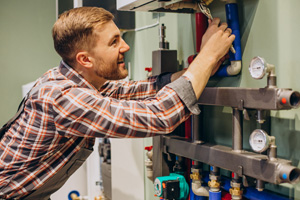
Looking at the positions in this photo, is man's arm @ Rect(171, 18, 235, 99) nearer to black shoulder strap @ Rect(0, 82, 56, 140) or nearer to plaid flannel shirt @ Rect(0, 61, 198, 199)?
plaid flannel shirt @ Rect(0, 61, 198, 199)

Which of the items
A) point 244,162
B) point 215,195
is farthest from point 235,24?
point 215,195

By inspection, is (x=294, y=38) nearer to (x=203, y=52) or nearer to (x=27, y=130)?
(x=203, y=52)

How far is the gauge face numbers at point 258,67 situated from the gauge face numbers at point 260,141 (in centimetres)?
→ 13

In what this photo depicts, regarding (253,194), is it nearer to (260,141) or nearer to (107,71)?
(260,141)

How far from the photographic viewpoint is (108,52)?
1059 millimetres

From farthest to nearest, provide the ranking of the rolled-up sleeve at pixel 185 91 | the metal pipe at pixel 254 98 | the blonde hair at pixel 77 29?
the blonde hair at pixel 77 29 → the rolled-up sleeve at pixel 185 91 → the metal pipe at pixel 254 98

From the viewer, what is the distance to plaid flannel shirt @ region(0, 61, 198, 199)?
2.99ft

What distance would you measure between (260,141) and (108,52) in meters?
0.51

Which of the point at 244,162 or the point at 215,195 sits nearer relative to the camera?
the point at 244,162

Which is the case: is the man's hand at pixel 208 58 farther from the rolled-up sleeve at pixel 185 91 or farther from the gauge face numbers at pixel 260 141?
the gauge face numbers at pixel 260 141

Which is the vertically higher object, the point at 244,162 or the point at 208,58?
the point at 208,58

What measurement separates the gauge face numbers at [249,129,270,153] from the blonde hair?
54 centimetres

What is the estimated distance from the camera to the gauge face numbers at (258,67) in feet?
2.61

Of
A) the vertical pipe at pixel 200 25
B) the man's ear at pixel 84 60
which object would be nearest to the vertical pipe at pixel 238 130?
the vertical pipe at pixel 200 25
